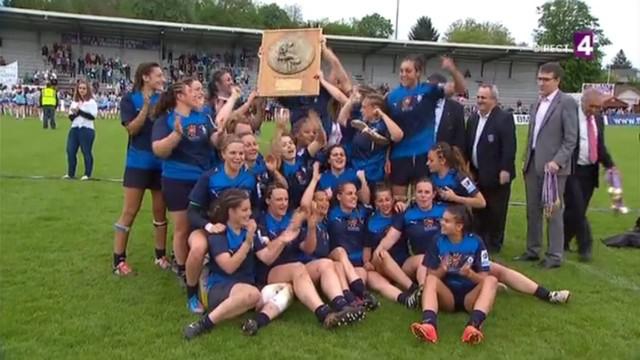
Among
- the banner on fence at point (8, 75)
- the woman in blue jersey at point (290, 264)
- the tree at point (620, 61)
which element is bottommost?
the woman in blue jersey at point (290, 264)

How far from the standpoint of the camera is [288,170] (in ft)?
17.6

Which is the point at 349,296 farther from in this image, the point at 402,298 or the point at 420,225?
the point at 420,225

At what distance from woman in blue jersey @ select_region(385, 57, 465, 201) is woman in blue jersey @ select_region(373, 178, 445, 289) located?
483 millimetres

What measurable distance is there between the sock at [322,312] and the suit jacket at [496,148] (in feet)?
9.34

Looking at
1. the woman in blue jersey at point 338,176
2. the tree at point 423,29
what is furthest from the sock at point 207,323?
the tree at point 423,29

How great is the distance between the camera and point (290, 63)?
223 inches

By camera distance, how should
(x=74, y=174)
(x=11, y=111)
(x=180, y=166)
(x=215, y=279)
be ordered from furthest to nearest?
(x=11, y=111)
(x=74, y=174)
(x=180, y=166)
(x=215, y=279)

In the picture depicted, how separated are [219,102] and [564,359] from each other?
3474 mm

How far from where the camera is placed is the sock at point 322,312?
440 cm

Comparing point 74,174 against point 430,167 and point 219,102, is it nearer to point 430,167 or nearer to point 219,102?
point 219,102

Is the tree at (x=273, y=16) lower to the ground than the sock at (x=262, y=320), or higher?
higher

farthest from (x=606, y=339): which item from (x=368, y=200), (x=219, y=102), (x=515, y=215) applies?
(x=515, y=215)

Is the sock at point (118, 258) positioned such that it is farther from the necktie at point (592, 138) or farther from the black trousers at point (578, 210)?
the necktie at point (592, 138)

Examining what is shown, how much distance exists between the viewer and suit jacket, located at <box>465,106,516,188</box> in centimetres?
652
